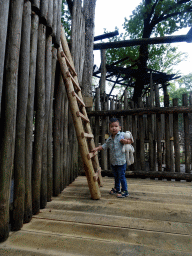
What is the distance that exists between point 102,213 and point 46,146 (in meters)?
1.08

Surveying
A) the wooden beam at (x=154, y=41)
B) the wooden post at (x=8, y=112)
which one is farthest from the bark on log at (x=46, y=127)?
the wooden beam at (x=154, y=41)

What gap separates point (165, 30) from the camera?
39.9 ft

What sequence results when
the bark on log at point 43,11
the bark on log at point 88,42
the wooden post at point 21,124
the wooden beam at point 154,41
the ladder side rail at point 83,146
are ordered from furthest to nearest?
1. the wooden beam at point 154,41
2. the bark on log at point 88,42
3. the ladder side rail at point 83,146
4. the bark on log at point 43,11
5. the wooden post at point 21,124

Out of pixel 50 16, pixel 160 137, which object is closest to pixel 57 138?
pixel 50 16

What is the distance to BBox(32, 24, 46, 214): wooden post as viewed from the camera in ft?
6.36

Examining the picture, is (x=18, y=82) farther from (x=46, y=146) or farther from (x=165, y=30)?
(x=165, y=30)

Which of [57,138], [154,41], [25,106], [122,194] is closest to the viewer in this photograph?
[25,106]

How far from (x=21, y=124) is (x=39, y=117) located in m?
0.41

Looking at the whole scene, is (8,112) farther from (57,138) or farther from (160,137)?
(160,137)

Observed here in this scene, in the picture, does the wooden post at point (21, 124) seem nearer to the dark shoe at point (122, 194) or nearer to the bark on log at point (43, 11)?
the bark on log at point (43, 11)

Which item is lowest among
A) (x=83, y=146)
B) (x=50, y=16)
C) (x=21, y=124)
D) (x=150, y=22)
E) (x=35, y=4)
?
(x=83, y=146)

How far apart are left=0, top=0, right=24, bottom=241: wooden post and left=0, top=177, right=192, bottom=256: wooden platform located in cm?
28

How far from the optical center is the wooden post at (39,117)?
1938 millimetres

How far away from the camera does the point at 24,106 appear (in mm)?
1686
